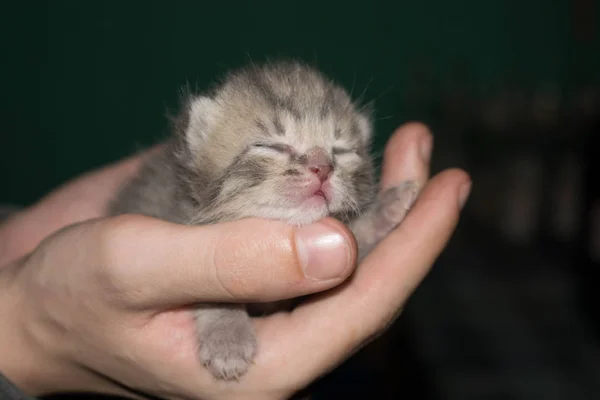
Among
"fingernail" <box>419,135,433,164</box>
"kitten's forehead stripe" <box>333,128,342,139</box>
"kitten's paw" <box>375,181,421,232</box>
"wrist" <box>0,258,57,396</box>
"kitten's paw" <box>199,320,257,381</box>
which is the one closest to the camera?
"kitten's paw" <box>199,320,257,381</box>

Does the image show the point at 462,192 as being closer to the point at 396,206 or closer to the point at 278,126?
the point at 396,206

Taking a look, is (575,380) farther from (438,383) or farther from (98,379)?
(98,379)

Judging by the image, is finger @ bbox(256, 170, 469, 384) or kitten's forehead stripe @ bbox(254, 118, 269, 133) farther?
kitten's forehead stripe @ bbox(254, 118, 269, 133)

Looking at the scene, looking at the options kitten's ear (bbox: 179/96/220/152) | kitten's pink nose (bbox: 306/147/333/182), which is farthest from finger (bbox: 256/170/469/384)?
kitten's ear (bbox: 179/96/220/152)

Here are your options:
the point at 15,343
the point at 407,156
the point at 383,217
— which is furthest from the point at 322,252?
the point at 15,343

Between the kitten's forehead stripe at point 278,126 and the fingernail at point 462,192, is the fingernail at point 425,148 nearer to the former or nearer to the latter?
the fingernail at point 462,192

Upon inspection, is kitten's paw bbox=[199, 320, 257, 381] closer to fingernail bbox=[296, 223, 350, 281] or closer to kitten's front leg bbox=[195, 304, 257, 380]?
kitten's front leg bbox=[195, 304, 257, 380]

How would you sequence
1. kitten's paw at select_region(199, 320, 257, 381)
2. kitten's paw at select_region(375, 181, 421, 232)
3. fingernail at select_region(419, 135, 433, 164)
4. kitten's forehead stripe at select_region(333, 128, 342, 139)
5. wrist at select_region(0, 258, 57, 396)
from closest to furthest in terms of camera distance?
kitten's paw at select_region(199, 320, 257, 381)
wrist at select_region(0, 258, 57, 396)
kitten's forehead stripe at select_region(333, 128, 342, 139)
kitten's paw at select_region(375, 181, 421, 232)
fingernail at select_region(419, 135, 433, 164)
